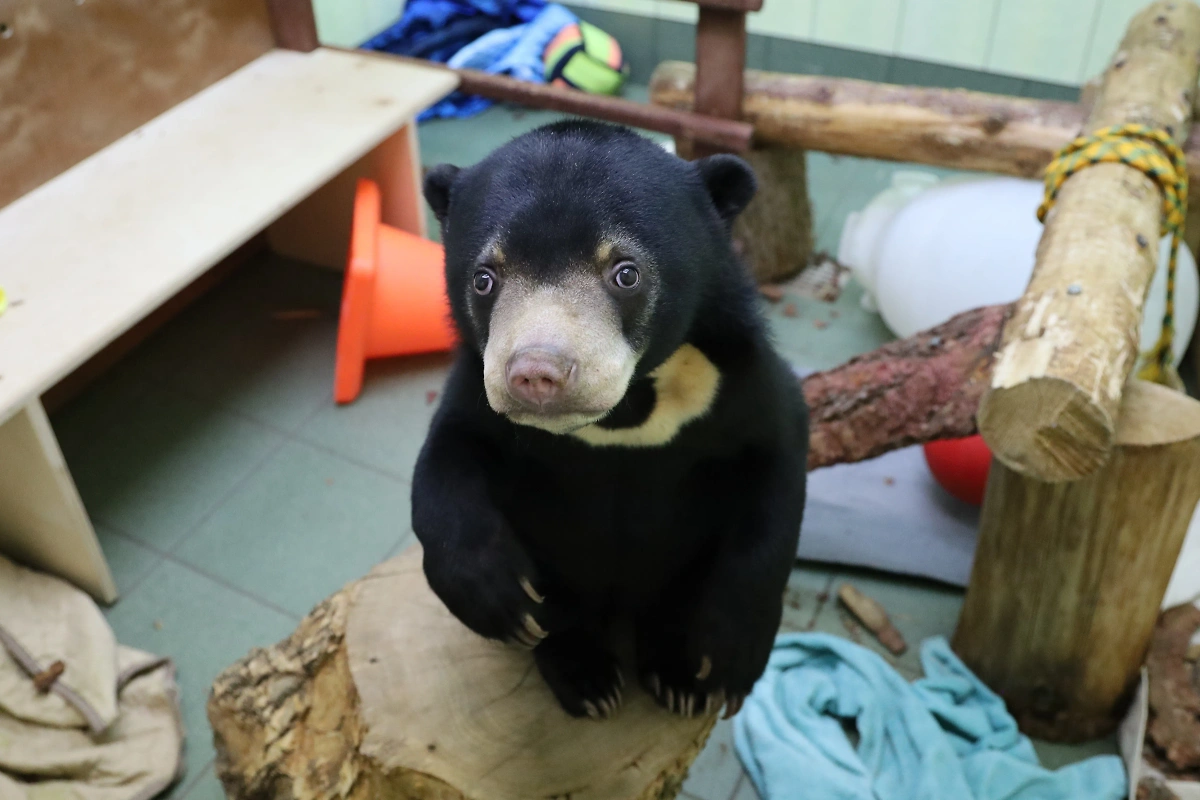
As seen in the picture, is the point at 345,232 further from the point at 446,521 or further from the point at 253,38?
the point at 446,521

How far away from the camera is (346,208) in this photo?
13.1 ft

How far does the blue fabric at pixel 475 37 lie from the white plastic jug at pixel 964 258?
233 cm

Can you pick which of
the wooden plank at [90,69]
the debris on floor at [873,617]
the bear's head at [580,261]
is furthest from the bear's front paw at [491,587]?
the wooden plank at [90,69]

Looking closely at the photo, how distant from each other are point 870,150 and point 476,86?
1.48 metres

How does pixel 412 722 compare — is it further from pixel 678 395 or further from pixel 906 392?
pixel 906 392

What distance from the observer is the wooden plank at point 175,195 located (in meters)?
2.62

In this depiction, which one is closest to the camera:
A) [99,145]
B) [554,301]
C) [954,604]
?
[554,301]

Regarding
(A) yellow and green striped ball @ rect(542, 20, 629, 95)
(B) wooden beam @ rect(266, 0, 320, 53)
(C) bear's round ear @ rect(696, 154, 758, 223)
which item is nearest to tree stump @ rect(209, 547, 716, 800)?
(C) bear's round ear @ rect(696, 154, 758, 223)

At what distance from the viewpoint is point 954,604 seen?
2.85 metres

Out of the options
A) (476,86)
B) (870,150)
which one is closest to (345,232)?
(476,86)

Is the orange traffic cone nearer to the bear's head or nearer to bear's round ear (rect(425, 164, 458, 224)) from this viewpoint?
bear's round ear (rect(425, 164, 458, 224))

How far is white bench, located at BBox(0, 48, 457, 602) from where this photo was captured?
2.58 meters

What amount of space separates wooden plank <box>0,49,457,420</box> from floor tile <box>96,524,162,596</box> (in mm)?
695

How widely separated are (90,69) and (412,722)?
2460 mm
